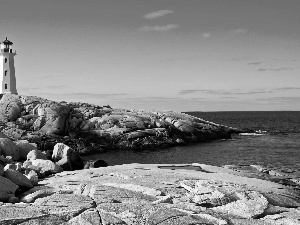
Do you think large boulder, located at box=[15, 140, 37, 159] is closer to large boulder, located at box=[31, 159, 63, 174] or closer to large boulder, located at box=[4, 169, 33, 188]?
large boulder, located at box=[31, 159, 63, 174]

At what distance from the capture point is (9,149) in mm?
31250

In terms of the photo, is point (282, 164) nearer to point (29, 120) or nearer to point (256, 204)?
point (256, 204)

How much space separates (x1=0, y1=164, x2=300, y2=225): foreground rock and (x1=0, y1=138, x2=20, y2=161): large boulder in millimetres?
9873

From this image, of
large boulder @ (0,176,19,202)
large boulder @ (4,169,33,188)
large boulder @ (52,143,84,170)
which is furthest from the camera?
large boulder @ (52,143,84,170)

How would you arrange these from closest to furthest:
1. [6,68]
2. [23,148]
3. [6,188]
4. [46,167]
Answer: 1. [6,188]
2. [46,167]
3. [23,148]
4. [6,68]

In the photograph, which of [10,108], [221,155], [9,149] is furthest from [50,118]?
[9,149]

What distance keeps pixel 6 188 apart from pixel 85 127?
50.8 metres

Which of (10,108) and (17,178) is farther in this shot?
(10,108)

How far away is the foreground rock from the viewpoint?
13.9m

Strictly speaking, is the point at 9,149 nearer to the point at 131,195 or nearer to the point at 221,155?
the point at 131,195

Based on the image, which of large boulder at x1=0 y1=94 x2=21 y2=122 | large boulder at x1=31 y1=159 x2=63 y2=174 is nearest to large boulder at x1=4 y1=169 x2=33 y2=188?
large boulder at x1=31 y1=159 x2=63 y2=174

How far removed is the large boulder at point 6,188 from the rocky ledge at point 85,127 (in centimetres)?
3663

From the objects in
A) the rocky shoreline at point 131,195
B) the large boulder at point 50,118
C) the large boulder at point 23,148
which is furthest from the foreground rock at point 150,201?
the large boulder at point 50,118

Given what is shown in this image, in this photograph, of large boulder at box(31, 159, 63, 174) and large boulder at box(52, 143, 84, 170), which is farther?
large boulder at box(52, 143, 84, 170)
